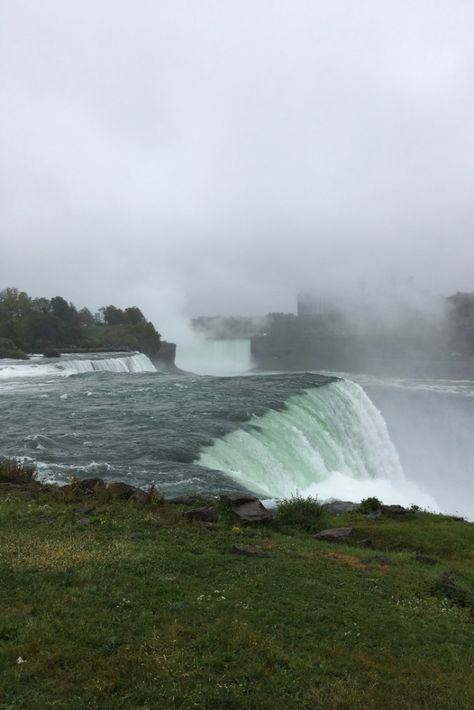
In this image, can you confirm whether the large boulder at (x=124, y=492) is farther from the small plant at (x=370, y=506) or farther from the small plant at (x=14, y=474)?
the small plant at (x=370, y=506)

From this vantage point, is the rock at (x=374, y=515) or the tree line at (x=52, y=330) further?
the tree line at (x=52, y=330)

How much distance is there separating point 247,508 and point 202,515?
1.23 m

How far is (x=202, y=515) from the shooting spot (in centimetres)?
1161

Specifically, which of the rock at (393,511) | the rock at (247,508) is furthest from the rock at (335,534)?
the rock at (393,511)

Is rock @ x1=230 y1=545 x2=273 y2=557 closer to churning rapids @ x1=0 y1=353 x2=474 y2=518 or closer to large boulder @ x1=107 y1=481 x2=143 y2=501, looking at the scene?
large boulder @ x1=107 y1=481 x2=143 y2=501

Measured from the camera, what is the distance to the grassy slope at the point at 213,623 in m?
4.89

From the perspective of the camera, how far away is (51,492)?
42.0 feet

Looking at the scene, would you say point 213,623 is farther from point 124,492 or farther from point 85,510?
point 124,492

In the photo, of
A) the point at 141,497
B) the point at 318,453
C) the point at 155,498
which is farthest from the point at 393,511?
the point at 318,453

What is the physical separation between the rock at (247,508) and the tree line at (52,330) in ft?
204

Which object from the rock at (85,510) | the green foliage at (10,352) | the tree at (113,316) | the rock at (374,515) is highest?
the tree at (113,316)

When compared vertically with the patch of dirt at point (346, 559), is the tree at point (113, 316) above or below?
above

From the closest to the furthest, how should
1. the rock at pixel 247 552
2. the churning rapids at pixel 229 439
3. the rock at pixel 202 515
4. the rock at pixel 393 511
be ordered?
the rock at pixel 247 552 → the rock at pixel 202 515 → the rock at pixel 393 511 → the churning rapids at pixel 229 439

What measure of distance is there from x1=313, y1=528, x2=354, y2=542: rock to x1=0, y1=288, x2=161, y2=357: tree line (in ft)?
210
